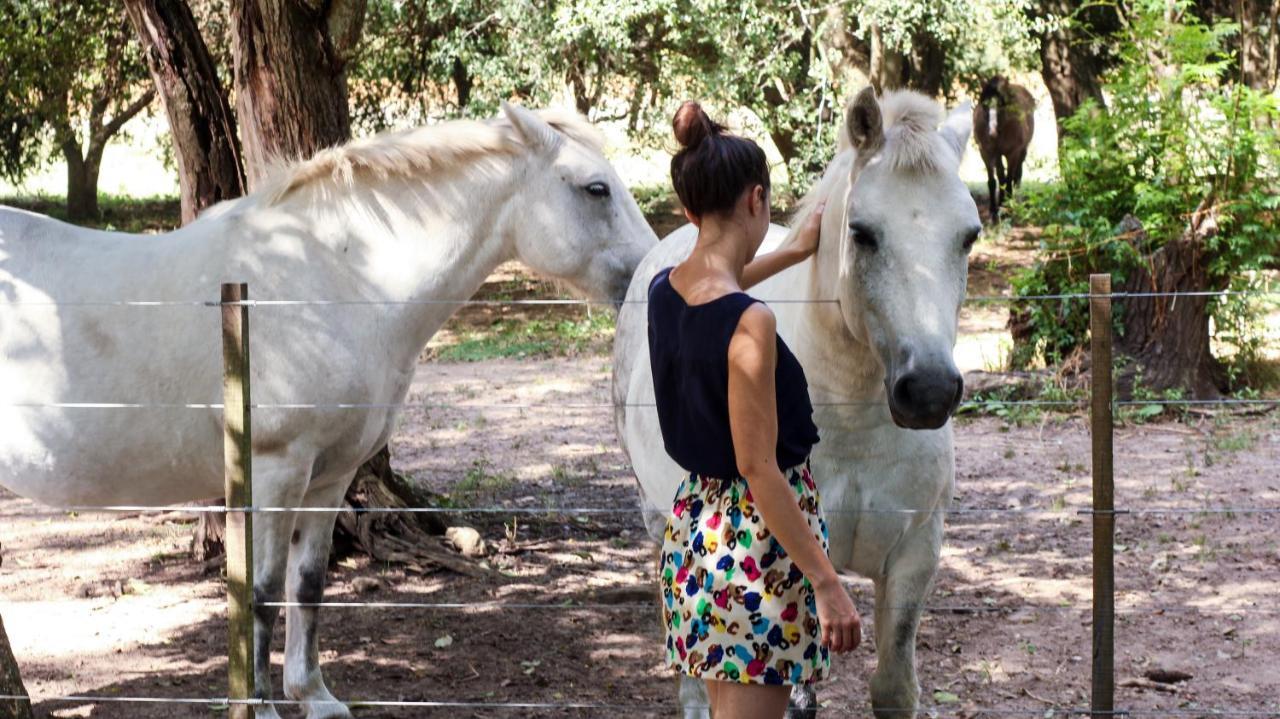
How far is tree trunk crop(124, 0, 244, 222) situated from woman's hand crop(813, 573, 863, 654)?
4096 millimetres

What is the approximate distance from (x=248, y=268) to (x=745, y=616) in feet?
8.13

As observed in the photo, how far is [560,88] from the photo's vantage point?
12086mm

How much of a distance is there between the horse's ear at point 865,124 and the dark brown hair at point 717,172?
0.55 meters

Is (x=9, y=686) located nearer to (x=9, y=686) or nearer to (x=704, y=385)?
(x=9, y=686)

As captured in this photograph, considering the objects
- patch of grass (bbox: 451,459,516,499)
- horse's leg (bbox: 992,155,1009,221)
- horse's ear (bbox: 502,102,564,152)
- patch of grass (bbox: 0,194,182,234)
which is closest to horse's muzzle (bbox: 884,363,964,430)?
horse's ear (bbox: 502,102,564,152)

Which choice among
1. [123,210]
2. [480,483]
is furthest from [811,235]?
[123,210]

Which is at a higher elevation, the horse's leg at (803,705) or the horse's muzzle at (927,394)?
the horse's muzzle at (927,394)

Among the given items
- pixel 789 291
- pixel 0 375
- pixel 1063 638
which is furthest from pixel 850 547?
pixel 0 375

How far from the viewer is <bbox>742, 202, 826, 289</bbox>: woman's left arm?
303 cm

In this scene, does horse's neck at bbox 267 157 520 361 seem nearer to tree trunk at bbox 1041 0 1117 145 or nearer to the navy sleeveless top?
the navy sleeveless top

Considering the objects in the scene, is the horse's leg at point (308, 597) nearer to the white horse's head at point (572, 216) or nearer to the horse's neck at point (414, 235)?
the horse's neck at point (414, 235)

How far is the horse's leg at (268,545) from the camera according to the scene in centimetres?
400

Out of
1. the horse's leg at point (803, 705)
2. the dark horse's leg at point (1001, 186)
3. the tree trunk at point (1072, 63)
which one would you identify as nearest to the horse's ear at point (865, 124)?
the horse's leg at point (803, 705)

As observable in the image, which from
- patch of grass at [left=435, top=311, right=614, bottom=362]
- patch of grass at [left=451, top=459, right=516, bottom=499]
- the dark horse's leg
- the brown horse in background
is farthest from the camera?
the brown horse in background
